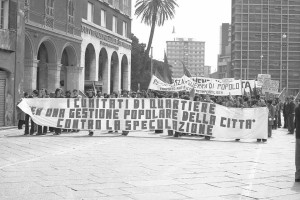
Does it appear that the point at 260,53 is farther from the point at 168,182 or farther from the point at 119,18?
the point at 168,182

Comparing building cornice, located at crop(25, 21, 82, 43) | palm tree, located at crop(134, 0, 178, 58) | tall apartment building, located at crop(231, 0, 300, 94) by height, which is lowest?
building cornice, located at crop(25, 21, 82, 43)

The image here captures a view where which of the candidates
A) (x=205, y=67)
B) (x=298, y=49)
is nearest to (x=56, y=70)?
(x=298, y=49)

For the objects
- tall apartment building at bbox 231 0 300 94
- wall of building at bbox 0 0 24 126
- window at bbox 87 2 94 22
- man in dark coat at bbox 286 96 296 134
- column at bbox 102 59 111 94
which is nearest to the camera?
wall of building at bbox 0 0 24 126

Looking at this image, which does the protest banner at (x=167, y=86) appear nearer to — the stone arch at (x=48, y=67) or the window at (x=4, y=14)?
the stone arch at (x=48, y=67)

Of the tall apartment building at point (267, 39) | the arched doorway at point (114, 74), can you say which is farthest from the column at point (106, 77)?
the tall apartment building at point (267, 39)

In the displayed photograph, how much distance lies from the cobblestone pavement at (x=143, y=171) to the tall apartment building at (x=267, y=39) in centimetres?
10336

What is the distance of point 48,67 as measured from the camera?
91.3ft

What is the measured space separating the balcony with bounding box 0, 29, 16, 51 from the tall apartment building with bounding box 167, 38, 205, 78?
155 meters

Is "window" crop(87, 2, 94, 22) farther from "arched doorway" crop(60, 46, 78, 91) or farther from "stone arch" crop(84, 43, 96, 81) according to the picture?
"arched doorway" crop(60, 46, 78, 91)

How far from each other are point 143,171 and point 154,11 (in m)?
38.9

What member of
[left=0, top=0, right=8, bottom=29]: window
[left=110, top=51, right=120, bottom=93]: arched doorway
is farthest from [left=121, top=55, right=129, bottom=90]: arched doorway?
[left=0, top=0, right=8, bottom=29]: window

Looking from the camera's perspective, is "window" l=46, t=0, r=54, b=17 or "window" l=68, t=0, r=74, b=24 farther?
"window" l=68, t=0, r=74, b=24

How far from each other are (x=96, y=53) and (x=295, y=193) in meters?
30.1

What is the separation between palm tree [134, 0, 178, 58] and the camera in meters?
45.9
